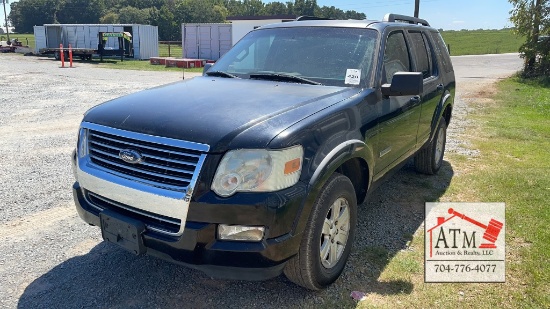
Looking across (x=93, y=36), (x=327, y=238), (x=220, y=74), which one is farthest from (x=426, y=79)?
(x=93, y=36)

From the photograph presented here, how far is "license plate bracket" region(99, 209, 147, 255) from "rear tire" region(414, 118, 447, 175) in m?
3.89

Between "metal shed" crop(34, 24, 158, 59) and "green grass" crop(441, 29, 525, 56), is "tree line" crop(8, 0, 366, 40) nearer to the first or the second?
"green grass" crop(441, 29, 525, 56)

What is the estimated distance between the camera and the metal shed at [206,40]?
3275 centimetres

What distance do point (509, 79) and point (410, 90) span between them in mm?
19286

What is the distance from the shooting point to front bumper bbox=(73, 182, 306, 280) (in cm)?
248

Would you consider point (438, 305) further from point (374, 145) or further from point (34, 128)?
point (34, 128)

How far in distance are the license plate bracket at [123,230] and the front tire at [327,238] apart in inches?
36.5

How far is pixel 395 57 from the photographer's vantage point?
420 centimetres

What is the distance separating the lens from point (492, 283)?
3.31 m

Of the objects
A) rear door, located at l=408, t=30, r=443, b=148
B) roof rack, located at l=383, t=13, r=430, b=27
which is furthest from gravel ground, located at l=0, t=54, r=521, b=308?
roof rack, located at l=383, t=13, r=430, b=27

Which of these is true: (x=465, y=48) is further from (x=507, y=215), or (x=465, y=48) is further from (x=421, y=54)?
(x=507, y=215)

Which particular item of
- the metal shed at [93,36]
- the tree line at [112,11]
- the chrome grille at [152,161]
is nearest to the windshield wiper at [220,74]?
the chrome grille at [152,161]

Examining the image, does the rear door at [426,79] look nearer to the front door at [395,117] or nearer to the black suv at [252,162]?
the front door at [395,117]

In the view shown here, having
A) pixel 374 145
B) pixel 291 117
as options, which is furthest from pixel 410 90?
pixel 291 117
